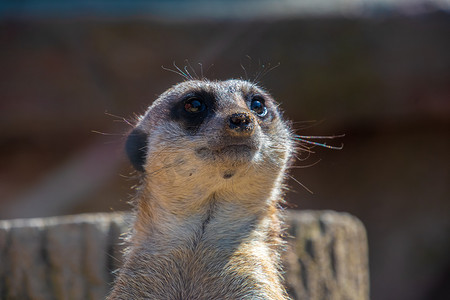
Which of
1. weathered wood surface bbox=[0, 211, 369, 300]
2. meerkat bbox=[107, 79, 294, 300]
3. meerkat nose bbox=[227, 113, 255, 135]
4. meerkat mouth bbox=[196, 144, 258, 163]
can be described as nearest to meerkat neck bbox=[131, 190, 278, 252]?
meerkat bbox=[107, 79, 294, 300]

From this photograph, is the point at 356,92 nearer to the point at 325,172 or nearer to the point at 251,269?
the point at 325,172

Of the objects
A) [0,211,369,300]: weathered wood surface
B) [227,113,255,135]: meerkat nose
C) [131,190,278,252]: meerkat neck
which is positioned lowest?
[0,211,369,300]: weathered wood surface

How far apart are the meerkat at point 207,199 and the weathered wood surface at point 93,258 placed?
1.96 ft

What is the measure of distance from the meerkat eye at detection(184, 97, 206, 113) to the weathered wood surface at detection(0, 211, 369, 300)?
919mm

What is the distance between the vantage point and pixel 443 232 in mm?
6129

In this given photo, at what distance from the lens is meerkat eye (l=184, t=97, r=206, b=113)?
98.0 inches

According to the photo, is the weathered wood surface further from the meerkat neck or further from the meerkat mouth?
the meerkat mouth

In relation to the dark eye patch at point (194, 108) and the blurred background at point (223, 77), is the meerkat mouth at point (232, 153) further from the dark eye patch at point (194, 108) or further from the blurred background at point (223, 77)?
the blurred background at point (223, 77)

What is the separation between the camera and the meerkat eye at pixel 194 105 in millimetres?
2490

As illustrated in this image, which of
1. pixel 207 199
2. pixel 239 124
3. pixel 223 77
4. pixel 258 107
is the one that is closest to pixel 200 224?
pixel 207 199

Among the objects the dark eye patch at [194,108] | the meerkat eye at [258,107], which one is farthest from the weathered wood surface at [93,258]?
the dark eye patch at [194,108]

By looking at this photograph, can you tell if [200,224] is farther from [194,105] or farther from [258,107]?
[258,107]

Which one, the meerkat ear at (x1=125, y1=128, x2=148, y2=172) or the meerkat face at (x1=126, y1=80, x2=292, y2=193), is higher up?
the meerkat face at (x1=126, y1=80, x2=292, y2=193)

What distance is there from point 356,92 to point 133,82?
2200 millimetres
